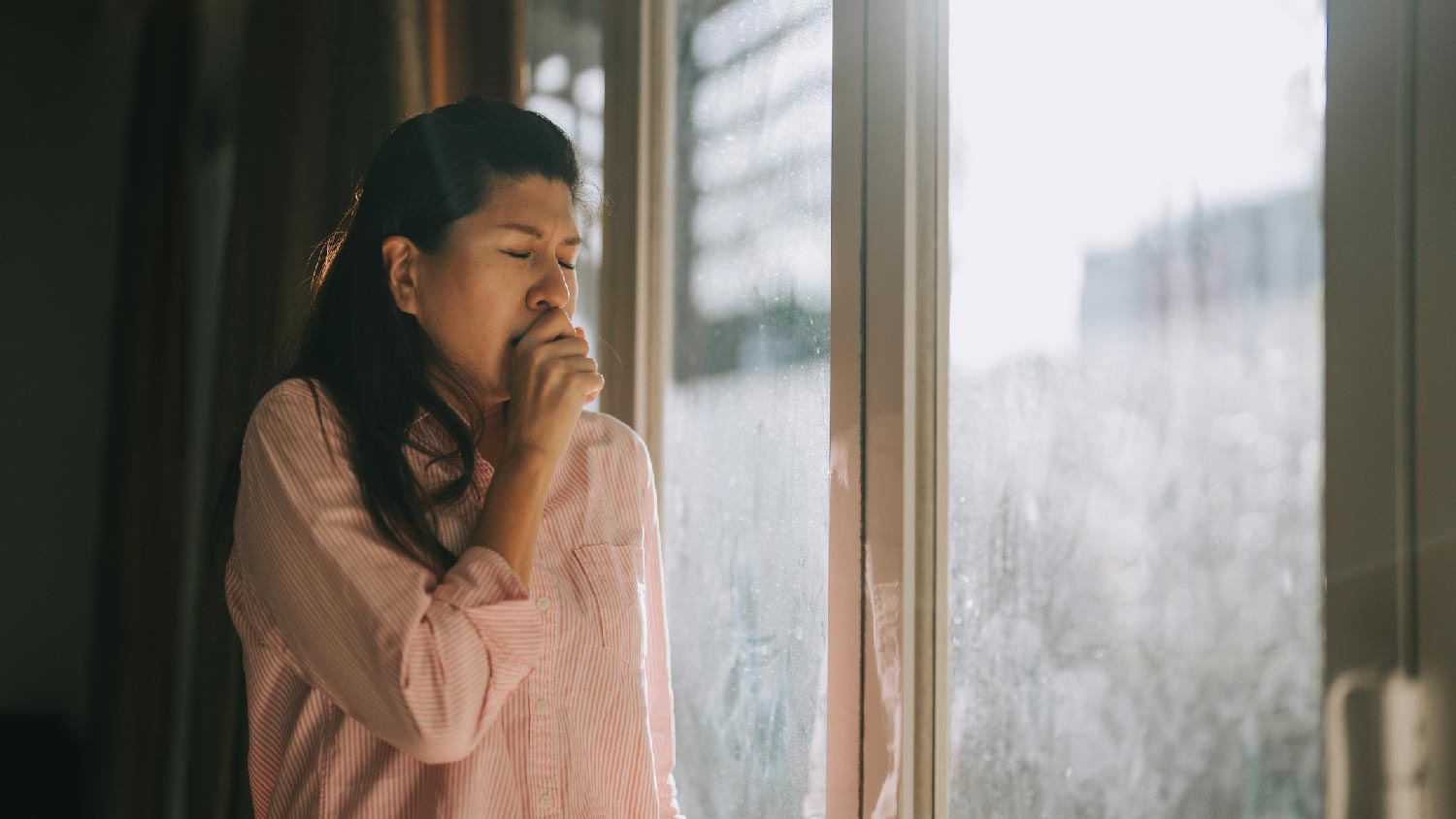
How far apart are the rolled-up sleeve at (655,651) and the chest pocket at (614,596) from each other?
62 mm

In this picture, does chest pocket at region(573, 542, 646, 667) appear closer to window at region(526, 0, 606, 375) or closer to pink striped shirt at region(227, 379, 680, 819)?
pink striped shirt at region(227, 379, 680, 819)

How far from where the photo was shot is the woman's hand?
94 cm

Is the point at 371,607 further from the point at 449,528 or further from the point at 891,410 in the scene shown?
the point at 891,410

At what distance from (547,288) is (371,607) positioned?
351mm

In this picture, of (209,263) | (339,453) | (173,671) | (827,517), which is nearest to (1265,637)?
(827,517)

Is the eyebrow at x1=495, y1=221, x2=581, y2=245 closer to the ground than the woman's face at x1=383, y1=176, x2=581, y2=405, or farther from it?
farther from it

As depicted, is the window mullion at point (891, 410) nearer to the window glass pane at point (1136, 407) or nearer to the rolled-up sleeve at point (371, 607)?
the window glass pane at point (1136, 407)

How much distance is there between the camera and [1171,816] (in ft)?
2.78

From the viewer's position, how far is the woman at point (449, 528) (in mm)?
823

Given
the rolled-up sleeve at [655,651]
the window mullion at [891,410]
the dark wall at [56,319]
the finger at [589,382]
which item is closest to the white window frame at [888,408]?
the window mullion at [891,410]

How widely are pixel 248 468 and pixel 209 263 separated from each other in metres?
1.26

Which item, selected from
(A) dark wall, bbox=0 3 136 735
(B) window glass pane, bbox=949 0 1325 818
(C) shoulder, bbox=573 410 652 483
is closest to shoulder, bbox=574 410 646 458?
(C) shoulder, bbox=573 410 652 483

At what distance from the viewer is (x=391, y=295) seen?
3.33ft

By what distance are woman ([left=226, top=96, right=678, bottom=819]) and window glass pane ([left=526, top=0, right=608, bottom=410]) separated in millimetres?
594
